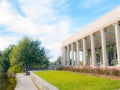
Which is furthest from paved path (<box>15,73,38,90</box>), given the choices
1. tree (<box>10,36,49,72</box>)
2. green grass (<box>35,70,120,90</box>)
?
tree (<box>10,36,49,72</box>)

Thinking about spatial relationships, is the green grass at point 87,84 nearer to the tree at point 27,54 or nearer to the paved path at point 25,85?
the paved path at point 25,85

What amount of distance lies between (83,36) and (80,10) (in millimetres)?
10511

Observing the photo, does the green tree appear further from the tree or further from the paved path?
the paved path

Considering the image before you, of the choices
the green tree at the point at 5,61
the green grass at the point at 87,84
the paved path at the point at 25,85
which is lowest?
the paved path at the point at 25,85

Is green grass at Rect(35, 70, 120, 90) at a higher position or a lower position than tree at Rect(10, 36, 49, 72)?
lower

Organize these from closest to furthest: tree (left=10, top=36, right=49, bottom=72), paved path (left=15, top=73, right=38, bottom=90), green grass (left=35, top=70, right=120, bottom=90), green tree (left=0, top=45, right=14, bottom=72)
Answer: green grass (left=35, top=70, right=120, bottom=90)
paved path (left=15, top=73, right=38, bottom=90)
tree (left=10, top=36, right=49, bottom=72)
green tree (left=0, top=45, right=14, bottom=72)

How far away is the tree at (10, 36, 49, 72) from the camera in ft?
153

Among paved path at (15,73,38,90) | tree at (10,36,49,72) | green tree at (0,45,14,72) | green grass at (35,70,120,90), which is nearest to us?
green grass at (35,70,120,90)

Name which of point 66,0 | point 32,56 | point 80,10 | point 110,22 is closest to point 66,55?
point 32,56

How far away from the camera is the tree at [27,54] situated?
4653 cm

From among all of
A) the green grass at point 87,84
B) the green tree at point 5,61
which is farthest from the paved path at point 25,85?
the green tree at point 5,61

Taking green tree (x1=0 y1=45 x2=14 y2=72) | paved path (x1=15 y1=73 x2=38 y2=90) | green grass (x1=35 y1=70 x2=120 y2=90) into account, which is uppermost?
green tree (x1=0 y1=45 x2=14 y2=72)

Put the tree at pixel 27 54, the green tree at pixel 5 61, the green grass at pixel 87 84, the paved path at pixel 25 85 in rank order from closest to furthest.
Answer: the green grass at pixel 87 84 < the paved path at pixel 25 85 < the tree at pixel 27 54 < the green tree at pixel 5 61

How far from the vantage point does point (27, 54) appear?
1845 inches
